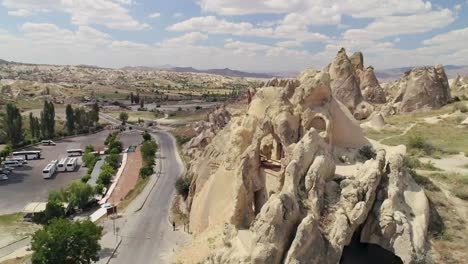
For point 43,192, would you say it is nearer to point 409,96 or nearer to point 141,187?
point 141,187

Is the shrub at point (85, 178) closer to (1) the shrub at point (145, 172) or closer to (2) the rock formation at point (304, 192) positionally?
(1) the shrub at point (145, 172)

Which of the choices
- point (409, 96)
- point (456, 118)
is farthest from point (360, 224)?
point (409, 96)

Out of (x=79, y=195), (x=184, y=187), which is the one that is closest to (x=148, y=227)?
(x=184, y=187)

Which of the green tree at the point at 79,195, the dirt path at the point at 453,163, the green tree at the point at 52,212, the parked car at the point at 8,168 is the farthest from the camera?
the parked car at the point at 8,168

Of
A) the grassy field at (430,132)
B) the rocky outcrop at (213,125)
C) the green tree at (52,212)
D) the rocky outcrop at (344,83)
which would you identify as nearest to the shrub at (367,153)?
the grassy field at (430,132)

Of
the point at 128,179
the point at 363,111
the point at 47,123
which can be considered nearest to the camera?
the point at 363,111

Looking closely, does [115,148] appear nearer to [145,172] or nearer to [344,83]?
[145,172]

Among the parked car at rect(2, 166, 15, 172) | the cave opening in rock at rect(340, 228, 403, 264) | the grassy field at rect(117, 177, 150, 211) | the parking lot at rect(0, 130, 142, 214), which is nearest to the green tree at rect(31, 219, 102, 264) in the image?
the grassy field at rect(117, 177, 150, 211)

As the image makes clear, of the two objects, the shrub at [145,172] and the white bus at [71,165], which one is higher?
the shrub at [145,172]
